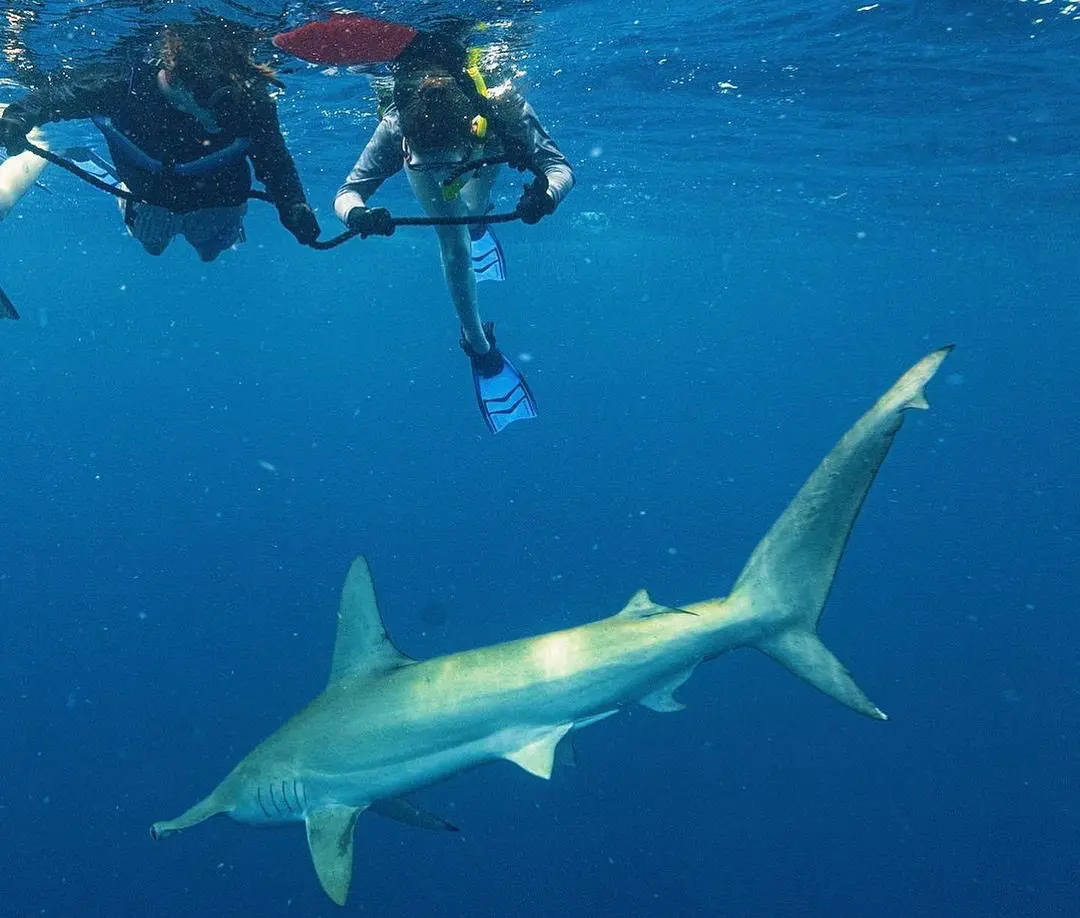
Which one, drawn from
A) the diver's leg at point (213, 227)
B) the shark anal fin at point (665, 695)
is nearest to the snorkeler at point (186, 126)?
the diver's leg at point (213, 227)

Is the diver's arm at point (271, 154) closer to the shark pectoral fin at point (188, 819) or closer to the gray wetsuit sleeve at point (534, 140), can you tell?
the gray wetsuit sleeve at point (534, 140)

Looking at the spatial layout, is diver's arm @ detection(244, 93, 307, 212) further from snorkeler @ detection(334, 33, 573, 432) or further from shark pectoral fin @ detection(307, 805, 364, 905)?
shark pectoral fin @ detection(307, 805, 364, 905)

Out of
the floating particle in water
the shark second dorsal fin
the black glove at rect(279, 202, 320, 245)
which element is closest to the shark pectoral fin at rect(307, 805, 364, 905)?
the shark second dorsal fin

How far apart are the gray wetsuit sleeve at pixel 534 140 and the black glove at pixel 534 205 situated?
63cm

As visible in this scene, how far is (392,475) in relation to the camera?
29438 millimetres

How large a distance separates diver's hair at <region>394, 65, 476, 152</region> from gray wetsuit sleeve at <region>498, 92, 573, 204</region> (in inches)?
18.0

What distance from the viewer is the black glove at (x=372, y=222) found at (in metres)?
4.94

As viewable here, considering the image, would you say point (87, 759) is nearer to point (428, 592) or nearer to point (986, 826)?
point (428, 592)

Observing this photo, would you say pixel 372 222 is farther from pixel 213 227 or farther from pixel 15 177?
pixel 15 177

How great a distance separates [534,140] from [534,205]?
159cm

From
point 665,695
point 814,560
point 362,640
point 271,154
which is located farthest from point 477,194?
point 665,695

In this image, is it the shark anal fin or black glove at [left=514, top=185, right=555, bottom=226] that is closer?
black glove at [left=514, top=185, right=555, bottom=226]

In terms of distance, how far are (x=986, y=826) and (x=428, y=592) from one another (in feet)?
39.4

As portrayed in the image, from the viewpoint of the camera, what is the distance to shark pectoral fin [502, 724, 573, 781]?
5180mm
